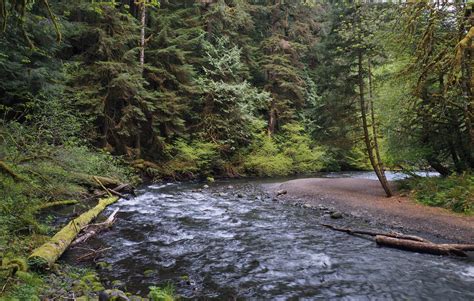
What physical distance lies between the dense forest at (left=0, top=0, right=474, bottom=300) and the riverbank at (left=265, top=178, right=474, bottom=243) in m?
0.85

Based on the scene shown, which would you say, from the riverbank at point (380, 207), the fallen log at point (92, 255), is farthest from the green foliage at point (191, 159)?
the fallen log at point (92, 255)

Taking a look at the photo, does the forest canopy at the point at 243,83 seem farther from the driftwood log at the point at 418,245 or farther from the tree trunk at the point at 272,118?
the driftwood log at the point at 418,245

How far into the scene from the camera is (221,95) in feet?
74.3

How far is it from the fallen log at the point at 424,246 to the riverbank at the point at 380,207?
1.27m

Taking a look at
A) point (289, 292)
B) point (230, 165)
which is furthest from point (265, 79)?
point (289, 292)

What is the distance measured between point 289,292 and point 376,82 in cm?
1124

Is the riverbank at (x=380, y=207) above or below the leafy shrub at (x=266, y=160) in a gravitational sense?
below

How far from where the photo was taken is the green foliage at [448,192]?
1000 cm

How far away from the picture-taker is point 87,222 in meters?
8.54

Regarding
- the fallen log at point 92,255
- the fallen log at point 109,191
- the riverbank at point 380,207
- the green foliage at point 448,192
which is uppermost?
the green foliage at point 448,192

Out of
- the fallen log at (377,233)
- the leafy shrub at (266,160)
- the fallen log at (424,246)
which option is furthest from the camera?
the leafy shrub at (266,160)

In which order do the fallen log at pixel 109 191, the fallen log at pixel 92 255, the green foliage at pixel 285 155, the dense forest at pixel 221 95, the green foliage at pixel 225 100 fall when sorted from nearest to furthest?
the fallen log at pixel 92 255, the dense forest at pixel 221 95, the fallen log at pixel 109 191, the green foliage at pixel 225 100, the green foliage at pixel 285 155

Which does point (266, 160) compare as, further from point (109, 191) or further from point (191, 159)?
point (109, 191)

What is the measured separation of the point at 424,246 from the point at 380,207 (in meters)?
4.19
